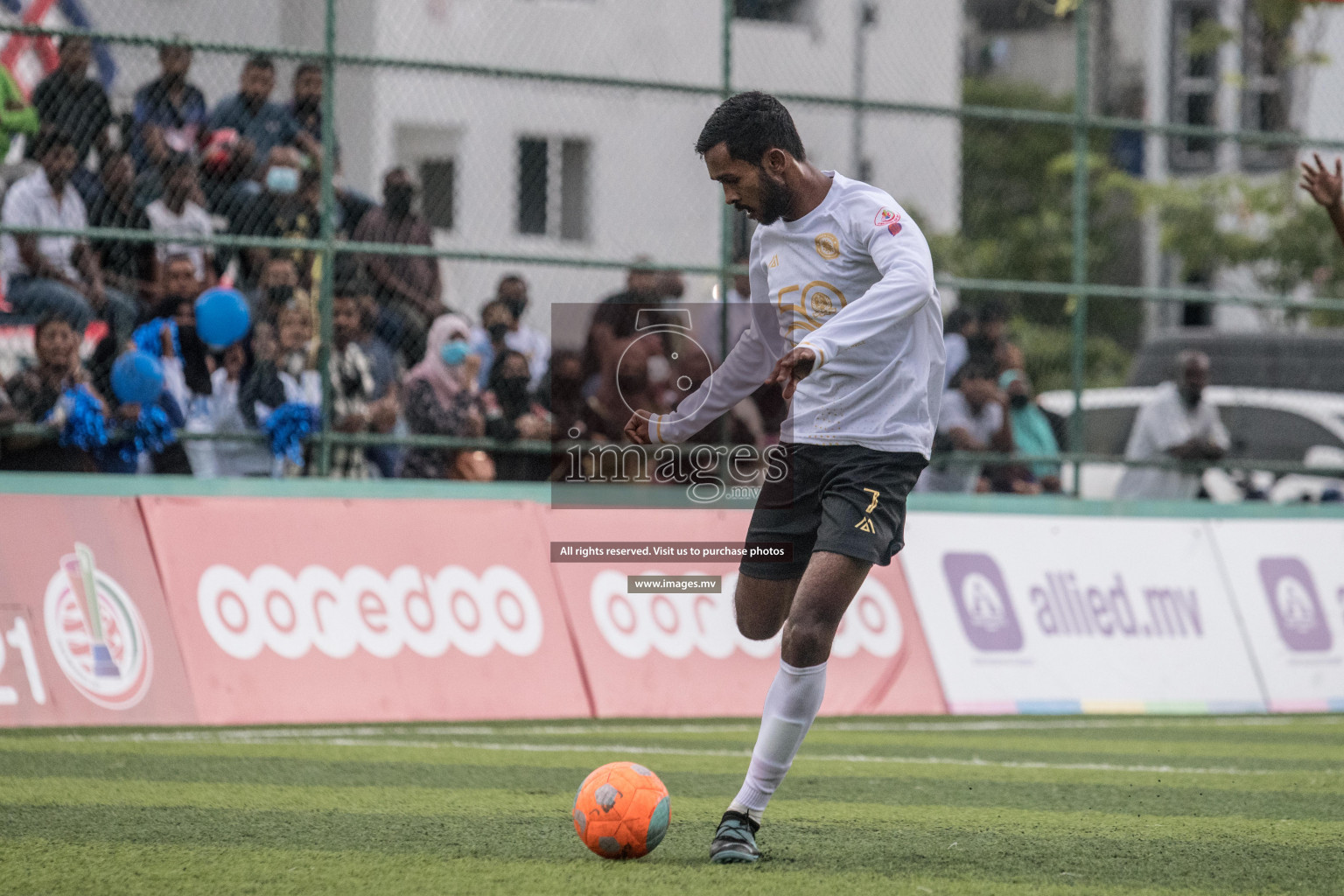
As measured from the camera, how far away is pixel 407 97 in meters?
13.1

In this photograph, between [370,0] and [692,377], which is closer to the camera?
[692,377]

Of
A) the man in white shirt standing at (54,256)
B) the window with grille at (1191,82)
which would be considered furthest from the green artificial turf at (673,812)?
the window with grille at (1191,82)

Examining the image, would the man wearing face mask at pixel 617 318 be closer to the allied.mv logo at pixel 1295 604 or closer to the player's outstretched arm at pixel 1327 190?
the allied.mv logo at pixel 1295 604

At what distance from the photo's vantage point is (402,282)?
10953 mm

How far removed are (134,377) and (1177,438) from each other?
7235 millimetres

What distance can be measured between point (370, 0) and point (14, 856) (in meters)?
14.5

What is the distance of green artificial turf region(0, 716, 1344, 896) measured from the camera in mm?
4938

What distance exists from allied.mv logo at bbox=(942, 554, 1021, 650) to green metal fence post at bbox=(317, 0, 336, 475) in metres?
3.94

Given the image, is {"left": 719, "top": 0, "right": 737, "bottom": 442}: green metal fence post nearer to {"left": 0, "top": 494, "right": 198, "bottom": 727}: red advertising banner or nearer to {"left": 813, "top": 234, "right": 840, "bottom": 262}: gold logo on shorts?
{"left": 0, "top": 494, "right": 198, "bottom": 727}: red advertising banner

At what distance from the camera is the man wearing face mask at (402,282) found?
10.9 m

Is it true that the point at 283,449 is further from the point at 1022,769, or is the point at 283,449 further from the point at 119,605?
the point at 1022,769

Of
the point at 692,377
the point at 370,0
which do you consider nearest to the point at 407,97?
the point at 692,377

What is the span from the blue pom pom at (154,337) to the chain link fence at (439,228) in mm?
29

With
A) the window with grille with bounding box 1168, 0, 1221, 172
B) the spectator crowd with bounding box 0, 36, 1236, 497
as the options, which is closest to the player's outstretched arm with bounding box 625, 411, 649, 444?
the spectator crowd with bounding box 0, 36, 1236, 497
